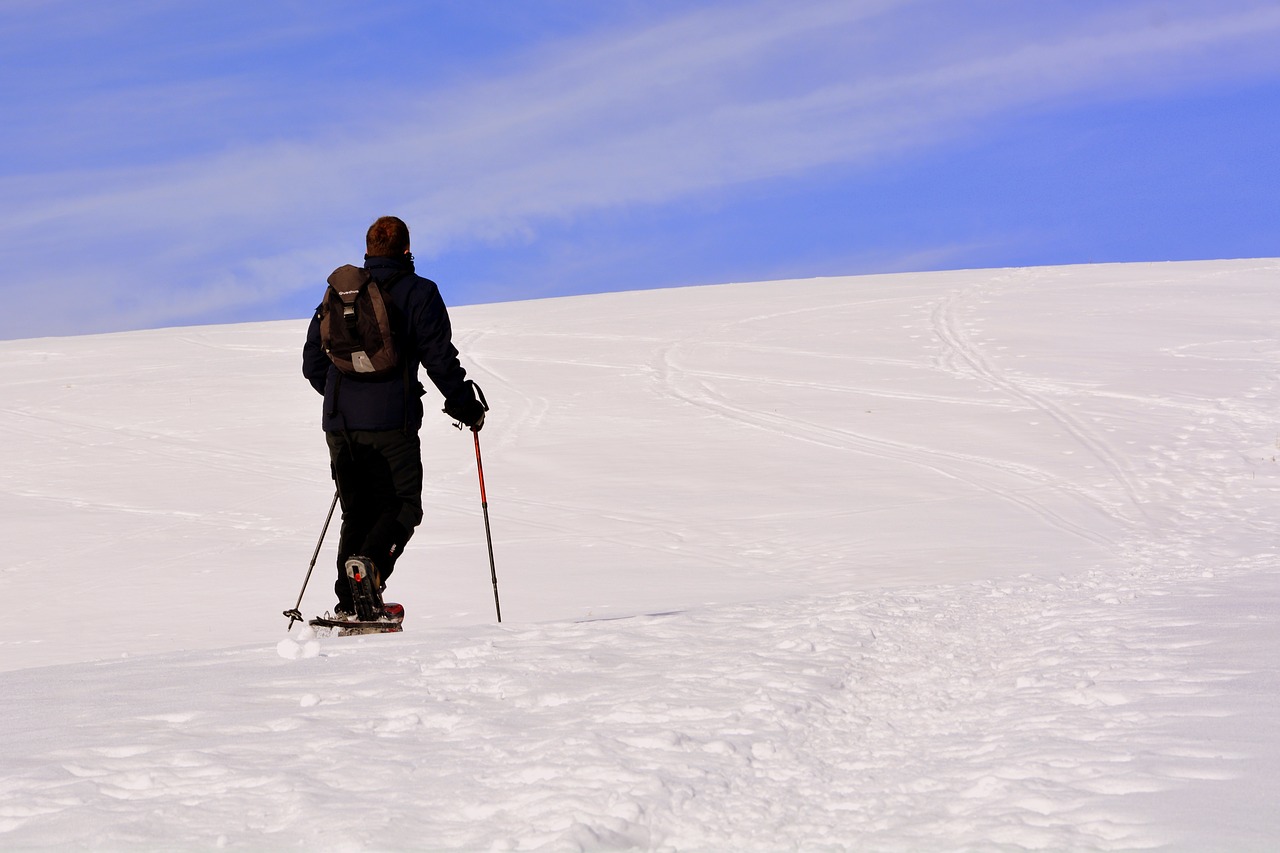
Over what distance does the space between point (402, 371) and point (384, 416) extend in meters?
0.25

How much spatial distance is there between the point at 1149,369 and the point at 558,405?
28.9 ft

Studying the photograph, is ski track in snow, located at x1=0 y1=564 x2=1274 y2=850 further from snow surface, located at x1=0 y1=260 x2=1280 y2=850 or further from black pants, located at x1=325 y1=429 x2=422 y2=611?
black pants, located at x1=325 y1=429 x2=422 y2=611

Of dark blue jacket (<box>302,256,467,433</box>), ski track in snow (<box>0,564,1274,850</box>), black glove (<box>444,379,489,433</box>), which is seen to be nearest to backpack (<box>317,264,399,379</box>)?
dark blue jacket (<box>302,256,467,433</box>)

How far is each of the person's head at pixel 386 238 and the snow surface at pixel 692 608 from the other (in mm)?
1975

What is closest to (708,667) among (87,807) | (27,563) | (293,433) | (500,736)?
(500,736)

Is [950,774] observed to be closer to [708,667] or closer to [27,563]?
[708,667]

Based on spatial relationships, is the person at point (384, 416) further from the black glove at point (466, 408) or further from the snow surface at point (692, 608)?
the snow surface at point (692, 608)

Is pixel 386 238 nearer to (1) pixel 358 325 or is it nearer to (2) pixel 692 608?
(1) pixel 358 325

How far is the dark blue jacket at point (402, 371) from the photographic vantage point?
20.2ft

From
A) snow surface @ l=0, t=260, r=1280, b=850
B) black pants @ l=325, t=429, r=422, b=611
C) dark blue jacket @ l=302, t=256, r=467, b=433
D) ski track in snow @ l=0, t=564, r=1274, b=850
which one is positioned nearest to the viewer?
ski track in snow @ l=0, t=564, r=1274, b=850

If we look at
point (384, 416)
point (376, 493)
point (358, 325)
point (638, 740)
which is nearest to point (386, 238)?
point (358, 325)

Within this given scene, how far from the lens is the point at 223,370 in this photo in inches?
836

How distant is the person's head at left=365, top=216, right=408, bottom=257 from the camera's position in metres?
6.25

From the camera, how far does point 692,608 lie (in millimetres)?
6914
